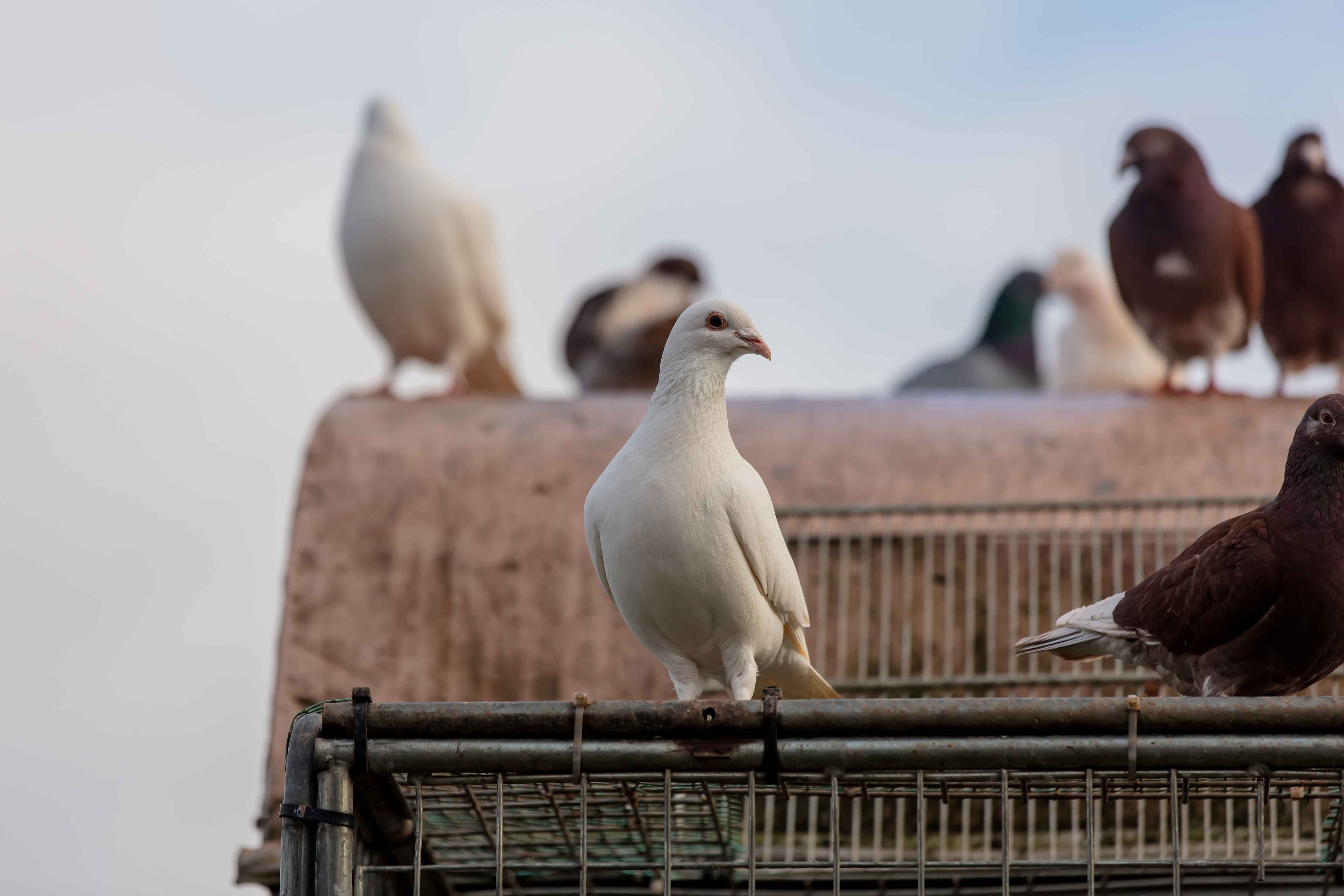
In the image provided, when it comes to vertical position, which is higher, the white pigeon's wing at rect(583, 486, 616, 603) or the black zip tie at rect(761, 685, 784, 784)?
the white pigeon's wing at rect(583, 486, 616, 603)

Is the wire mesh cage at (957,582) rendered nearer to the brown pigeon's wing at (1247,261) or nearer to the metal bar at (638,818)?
the brown pigeon's wing at (1247,261)

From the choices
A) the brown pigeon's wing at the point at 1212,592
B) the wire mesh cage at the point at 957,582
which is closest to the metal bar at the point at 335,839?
the brown pigeon's wing at the point at 1212,592

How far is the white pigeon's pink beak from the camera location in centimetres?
324

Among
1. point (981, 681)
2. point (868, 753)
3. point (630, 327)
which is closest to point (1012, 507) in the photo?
point (981, 681)

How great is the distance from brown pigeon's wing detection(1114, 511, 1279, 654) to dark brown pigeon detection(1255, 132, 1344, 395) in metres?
3.59

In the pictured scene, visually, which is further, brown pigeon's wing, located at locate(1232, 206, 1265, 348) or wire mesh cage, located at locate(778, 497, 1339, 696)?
brown pigeon's wing, located at locate(1232, 206, 1265, 348)

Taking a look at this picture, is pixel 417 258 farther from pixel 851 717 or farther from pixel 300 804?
pixel 851 717

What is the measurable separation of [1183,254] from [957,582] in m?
1.78

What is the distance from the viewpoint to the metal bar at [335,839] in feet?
7.42

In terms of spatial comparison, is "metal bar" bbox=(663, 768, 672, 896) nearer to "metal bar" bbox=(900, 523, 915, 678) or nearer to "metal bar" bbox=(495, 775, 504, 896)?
"metal bar" bbox=(495, 775, 504, 896)

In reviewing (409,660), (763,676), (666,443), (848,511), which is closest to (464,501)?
(409,660)

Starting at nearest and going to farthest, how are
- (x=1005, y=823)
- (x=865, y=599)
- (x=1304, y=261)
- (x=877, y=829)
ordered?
(x=1005, y=823), (x=877, y=829), (x=865, y=599), (x=1304, y=261)

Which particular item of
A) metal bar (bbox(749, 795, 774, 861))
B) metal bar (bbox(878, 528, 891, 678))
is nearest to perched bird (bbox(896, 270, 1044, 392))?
metal bar (bbox(878, 528, 891, 678))

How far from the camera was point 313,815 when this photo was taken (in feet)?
7.44
